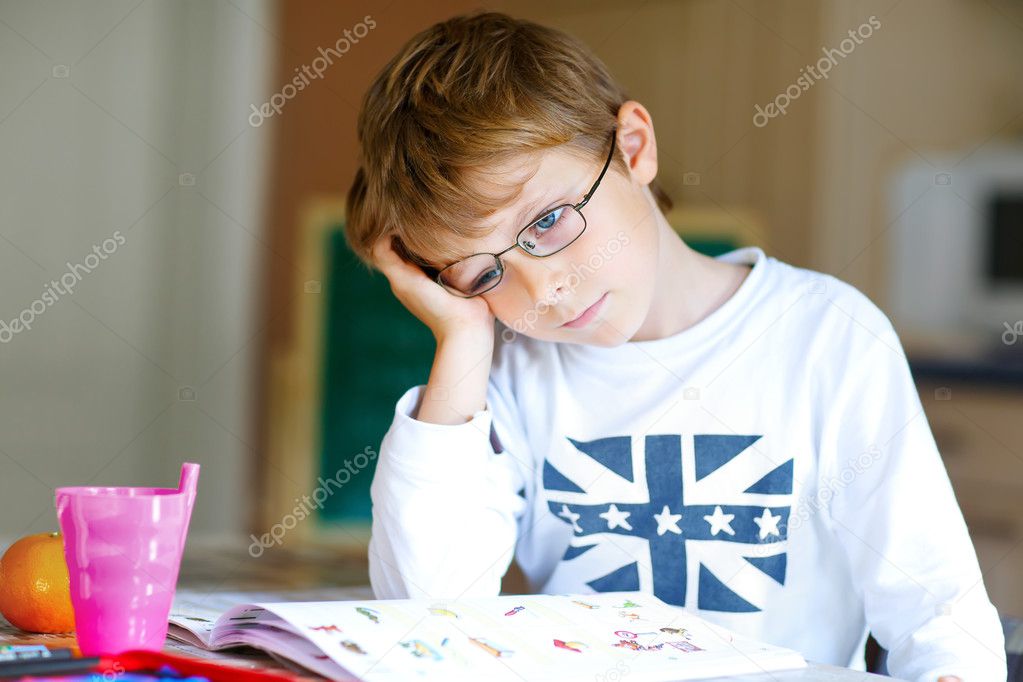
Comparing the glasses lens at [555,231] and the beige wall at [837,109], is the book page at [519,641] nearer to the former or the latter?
the glasses lens at [555,231]

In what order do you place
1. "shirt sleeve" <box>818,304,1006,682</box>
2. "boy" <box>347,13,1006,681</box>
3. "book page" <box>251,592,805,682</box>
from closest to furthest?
1. "book page" <box>251,592,805,682</box>
2. "shirt sleeve" <box>818,304,1006,682</box>
3. "boy" <box>347,13,1006,681</box>

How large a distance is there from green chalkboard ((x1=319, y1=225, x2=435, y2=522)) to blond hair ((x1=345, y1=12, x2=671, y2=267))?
2.46 m

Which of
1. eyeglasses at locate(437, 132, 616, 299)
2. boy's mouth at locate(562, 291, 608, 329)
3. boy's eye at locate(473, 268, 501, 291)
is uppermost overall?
eyeglasses at locate(437, 132, 616, 299)

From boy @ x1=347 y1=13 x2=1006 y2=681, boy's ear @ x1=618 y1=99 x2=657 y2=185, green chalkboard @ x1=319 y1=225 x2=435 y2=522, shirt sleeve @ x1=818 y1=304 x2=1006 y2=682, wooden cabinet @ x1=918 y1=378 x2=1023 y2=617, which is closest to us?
shirt sleeve @ x1=818 y1=304 x2=1006 y2=682

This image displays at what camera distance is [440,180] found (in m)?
1.00

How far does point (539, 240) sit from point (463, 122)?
0.12m

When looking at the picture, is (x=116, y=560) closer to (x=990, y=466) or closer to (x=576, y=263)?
(x=576, y=263)

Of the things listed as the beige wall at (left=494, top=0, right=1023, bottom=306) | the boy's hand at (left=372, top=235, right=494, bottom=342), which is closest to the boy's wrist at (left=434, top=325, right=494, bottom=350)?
the boy's hand at (left=372, top=235, right=494, bottom=342)

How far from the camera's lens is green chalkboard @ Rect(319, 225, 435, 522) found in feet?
11.9

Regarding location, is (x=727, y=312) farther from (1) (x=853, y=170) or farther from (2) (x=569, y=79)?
(1) (x=853, y=170)

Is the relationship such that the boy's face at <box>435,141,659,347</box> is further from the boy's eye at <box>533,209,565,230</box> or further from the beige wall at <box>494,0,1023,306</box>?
the beige wall at <box>494,0,1023,306</box>

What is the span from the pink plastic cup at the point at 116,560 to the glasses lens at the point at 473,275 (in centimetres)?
41

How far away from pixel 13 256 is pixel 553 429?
304 cm

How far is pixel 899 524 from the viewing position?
0.97 m
